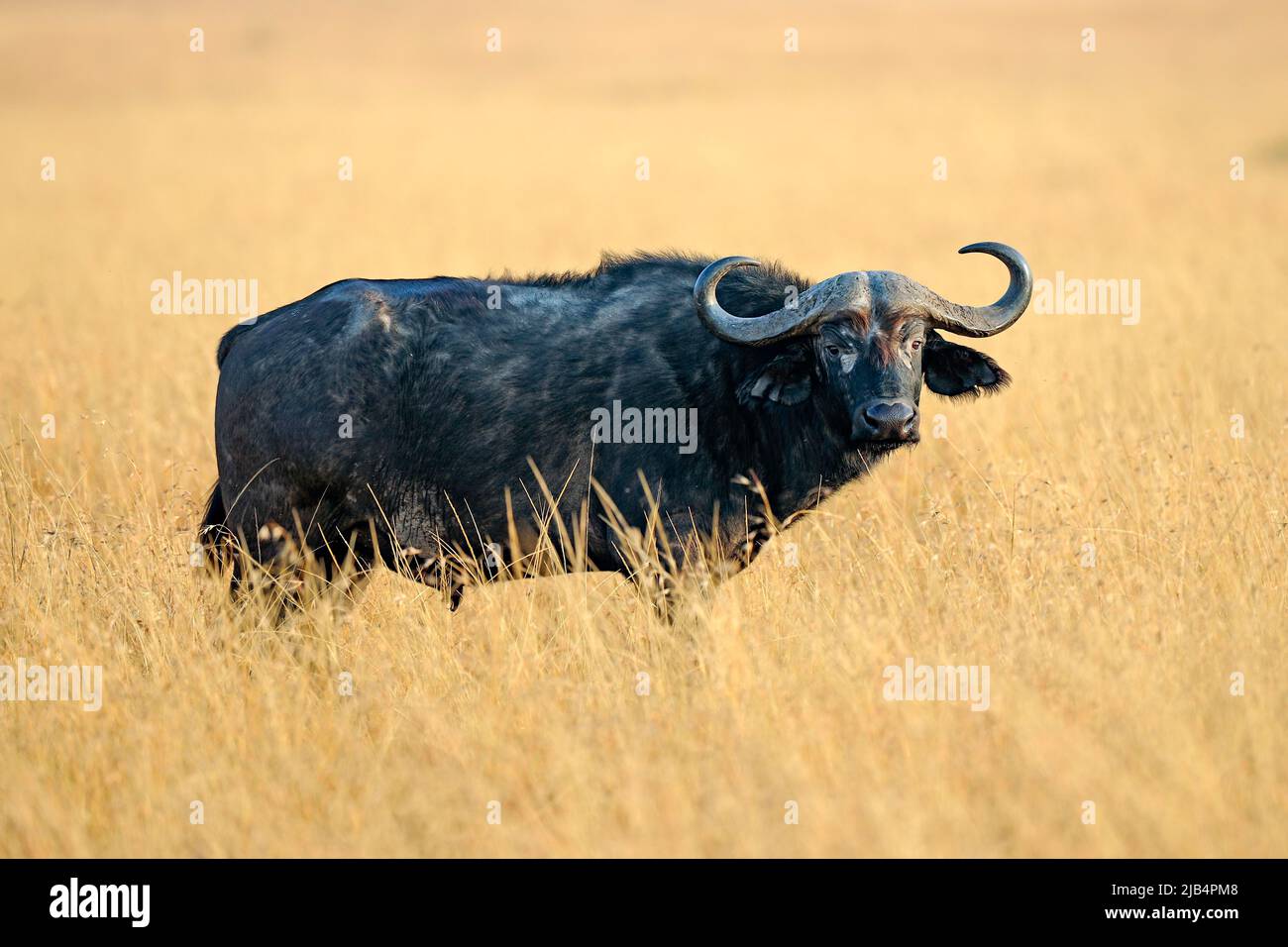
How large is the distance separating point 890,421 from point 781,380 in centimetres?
67

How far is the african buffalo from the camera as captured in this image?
620 centimetres

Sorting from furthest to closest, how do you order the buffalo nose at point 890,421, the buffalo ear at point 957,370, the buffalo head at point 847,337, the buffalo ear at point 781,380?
the buffalo ear at point 957,370, the buffalo ear at point 781,380, the buffalo head at point 847,337, the buffalo nose at point 890,421

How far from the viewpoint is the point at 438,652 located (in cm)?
568

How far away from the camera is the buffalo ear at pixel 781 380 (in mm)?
6125

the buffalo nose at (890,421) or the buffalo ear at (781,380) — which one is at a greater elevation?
the buffalo ear at (781,380)

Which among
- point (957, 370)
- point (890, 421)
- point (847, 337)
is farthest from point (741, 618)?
point (957, 370)

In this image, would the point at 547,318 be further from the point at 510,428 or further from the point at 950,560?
the point at 950,560

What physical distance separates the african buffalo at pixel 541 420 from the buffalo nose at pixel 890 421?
34 cm

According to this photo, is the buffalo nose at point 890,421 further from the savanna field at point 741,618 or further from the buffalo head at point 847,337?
the savanna field at point 741,618

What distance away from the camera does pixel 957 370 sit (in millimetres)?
6508

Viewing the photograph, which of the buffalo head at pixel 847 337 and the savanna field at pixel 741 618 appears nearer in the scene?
the savanna field at pixel 741 618

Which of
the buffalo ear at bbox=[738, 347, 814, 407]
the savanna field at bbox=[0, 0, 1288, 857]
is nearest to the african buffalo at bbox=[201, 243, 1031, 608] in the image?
the buffalo ear at bbox=[738, 347, 814, 407]

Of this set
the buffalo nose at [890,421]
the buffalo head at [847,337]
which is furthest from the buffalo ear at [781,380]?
the buffalo nose at [890,421]
